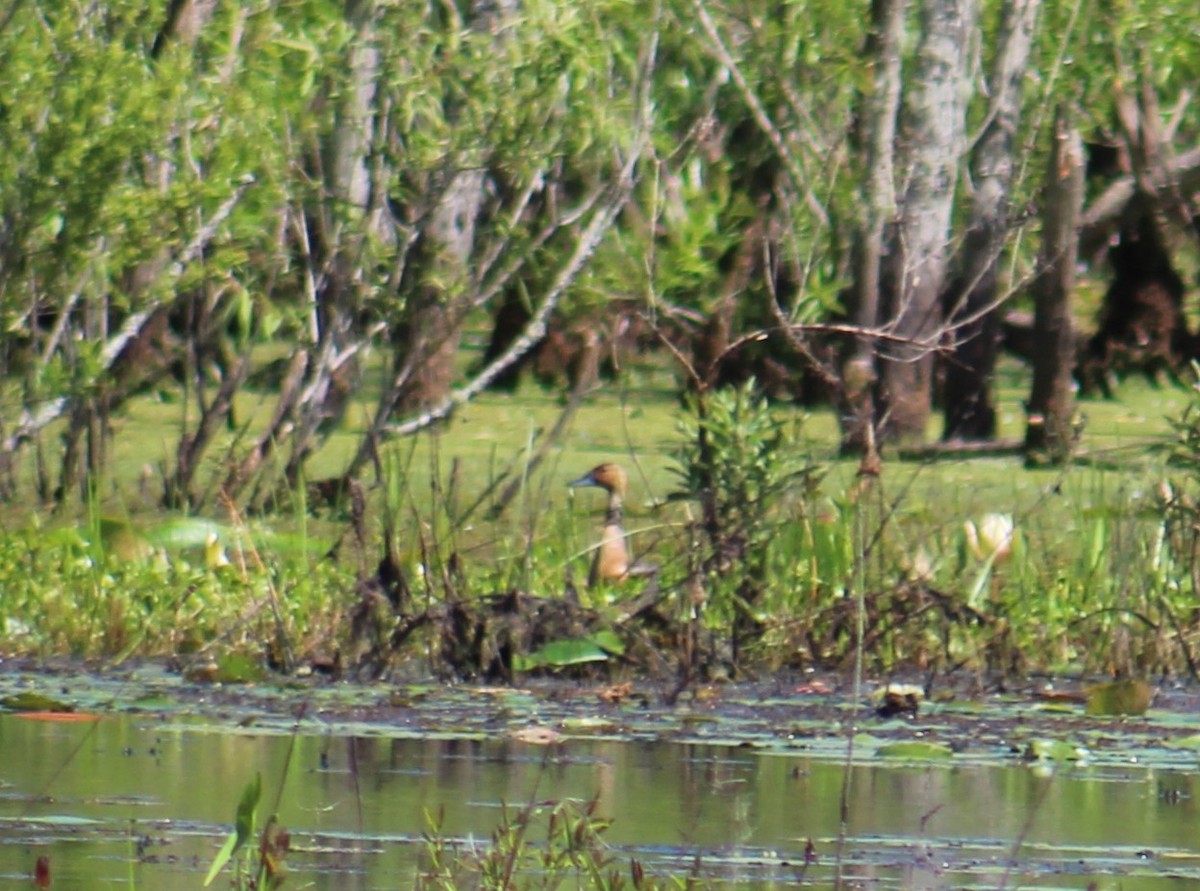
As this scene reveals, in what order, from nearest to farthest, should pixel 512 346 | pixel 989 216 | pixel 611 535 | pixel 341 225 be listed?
pixel 611 535, pixel 341 225, pixel 512 346, pixel 989 216

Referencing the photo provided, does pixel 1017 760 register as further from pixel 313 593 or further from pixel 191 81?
pixel 191 81

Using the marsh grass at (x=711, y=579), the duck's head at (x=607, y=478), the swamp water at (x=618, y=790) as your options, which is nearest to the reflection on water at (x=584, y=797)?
the swamp water at (x=618, y=790)

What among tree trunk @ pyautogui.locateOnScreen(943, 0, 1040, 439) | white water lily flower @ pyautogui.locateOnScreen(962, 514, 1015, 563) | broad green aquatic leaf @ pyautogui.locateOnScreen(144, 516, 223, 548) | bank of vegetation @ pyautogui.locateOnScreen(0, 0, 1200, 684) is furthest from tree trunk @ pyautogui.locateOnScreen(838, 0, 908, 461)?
broad green aquatic leaf @ pyautogui.locateOnScreen(144, 516, 223, 548)

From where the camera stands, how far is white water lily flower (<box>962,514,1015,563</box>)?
8.04 metres

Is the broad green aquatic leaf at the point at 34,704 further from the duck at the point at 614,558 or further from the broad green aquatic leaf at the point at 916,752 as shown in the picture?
the duck at the point at 614,558

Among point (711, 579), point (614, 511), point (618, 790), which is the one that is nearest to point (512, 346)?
point (614, 511)

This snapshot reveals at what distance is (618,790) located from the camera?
532 centimetres

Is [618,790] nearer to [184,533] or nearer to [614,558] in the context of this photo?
[614,558]

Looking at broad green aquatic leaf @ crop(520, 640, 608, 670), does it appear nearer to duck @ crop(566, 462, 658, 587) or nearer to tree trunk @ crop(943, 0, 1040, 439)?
duck @ crop(566, 462, 658, 587)

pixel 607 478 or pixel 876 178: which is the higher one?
pixel 876 178

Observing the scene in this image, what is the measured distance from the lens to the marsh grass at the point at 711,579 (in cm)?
714

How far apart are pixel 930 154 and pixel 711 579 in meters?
6.20

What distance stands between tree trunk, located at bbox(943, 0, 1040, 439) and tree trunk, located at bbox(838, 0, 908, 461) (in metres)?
0.44

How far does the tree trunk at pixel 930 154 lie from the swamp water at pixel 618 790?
624 centimetres
